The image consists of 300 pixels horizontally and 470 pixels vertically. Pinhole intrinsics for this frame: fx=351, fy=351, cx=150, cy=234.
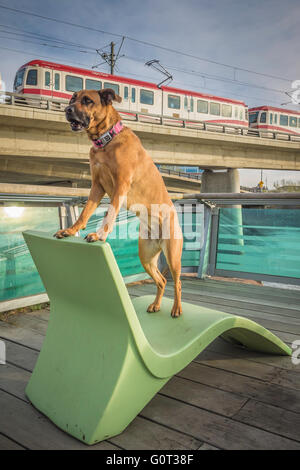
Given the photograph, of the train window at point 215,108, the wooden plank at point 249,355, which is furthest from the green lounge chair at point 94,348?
the train window at point 215,108

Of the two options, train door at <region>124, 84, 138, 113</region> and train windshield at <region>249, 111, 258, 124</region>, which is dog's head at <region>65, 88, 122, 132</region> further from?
train windshield at <region>249, 111, 258, 124</region>

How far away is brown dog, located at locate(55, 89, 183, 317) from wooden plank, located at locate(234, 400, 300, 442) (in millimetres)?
743

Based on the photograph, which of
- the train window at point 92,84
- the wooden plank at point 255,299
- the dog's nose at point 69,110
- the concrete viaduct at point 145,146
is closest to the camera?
the dog's nose at point 69,110

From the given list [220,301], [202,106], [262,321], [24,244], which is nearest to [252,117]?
[202,106]

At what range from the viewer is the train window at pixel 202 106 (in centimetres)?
1700

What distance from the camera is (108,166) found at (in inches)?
60.3

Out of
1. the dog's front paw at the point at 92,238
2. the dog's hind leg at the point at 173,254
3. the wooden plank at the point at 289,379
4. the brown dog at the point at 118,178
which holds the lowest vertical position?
the wooden plank at the point at 289,379

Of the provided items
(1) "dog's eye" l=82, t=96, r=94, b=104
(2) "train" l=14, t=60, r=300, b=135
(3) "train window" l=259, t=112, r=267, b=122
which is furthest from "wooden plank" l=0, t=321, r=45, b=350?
(3) "train window" l=259, t=112, r=267, b=122

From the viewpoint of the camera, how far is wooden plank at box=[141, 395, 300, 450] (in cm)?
130

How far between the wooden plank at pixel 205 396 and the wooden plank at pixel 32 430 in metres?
0.47

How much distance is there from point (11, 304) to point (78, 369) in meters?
1.66

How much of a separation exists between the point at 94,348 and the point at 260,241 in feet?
10.1

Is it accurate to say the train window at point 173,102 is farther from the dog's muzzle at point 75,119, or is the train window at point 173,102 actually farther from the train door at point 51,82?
the dog's muzzle at point 75,119

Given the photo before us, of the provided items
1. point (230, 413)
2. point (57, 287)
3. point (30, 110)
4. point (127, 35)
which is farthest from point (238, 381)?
point (127, 35)
